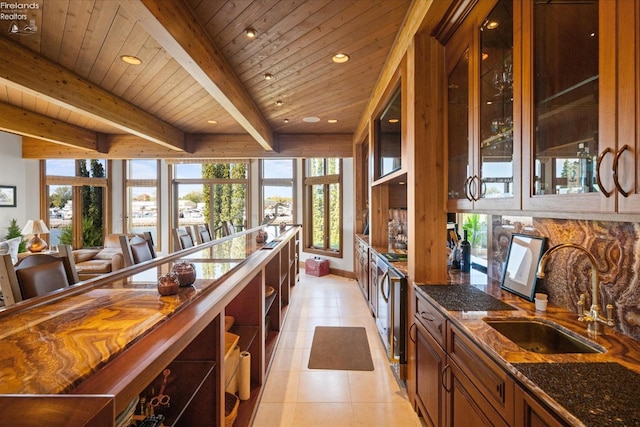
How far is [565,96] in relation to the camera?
1.13m

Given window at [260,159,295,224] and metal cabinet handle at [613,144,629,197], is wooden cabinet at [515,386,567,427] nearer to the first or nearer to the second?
metal cabinet handle at [613,144,629,197]

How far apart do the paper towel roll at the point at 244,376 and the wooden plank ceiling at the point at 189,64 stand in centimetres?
214

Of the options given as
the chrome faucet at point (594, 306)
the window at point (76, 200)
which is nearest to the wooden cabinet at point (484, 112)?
the chrome faucet at point (594, 306)

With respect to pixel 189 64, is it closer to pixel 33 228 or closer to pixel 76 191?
pixel 33 228

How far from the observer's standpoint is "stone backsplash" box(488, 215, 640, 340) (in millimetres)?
1225

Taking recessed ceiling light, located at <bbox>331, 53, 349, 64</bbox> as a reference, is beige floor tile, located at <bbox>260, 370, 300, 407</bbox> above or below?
below

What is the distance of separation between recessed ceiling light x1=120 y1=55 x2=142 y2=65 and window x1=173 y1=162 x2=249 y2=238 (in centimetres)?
554

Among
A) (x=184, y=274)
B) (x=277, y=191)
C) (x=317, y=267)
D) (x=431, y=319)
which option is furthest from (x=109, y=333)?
(x=277, y=191)

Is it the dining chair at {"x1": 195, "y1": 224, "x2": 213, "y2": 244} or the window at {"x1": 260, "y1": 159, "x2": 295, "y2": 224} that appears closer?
the dining chair at {"x1": 195, "y1": 224, "x2": 213, "y2": 244}

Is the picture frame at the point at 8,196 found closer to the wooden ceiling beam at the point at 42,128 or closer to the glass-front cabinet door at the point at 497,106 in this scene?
the wooden ceiling beam at the point at 42,128

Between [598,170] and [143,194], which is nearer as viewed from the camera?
[598,170]

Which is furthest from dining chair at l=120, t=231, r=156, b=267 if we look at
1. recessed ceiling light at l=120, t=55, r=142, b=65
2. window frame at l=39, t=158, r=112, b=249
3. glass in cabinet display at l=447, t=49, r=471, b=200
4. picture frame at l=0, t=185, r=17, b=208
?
picture frame at l=0, t=185, r=17, b=208

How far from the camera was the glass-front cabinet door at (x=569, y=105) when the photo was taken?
35.6 inches

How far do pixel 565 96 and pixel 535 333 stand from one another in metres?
1.10
